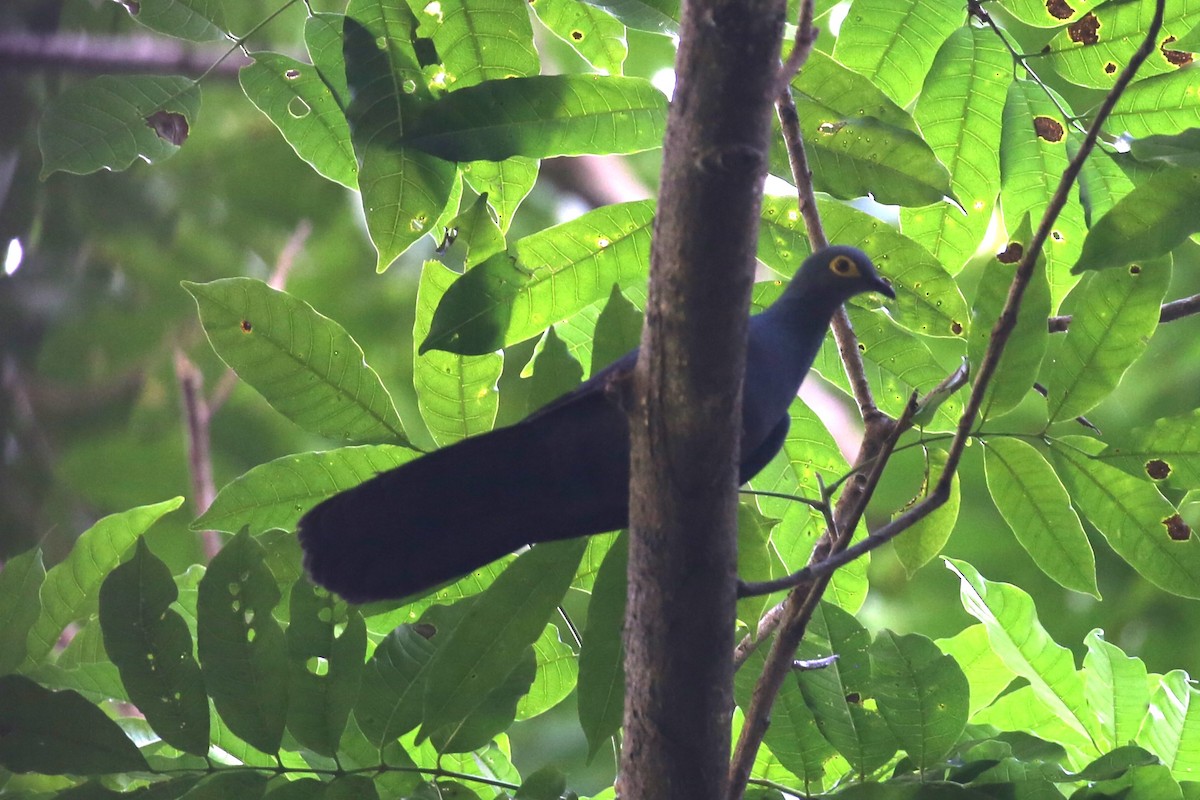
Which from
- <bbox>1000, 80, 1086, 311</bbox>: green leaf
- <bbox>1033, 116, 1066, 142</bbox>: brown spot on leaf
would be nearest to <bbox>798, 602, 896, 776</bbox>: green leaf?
<bbox>1000, 80, 1086, 311</bbox>: green leaf

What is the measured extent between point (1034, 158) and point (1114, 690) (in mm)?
1250

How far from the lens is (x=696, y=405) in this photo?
162cm

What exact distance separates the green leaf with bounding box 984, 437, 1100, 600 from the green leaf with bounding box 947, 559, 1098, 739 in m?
0.18

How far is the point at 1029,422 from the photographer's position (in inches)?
221

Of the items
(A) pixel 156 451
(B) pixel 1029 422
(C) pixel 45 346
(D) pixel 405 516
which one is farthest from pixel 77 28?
(B) pixel 1029 422

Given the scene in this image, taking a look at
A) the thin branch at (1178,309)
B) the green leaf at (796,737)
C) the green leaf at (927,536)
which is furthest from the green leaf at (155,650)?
the thin branch at (1178,309)

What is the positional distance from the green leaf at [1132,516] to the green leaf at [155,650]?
184cm

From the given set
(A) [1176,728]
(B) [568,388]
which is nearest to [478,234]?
(B) [568,388]

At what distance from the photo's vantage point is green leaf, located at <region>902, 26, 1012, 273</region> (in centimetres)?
259

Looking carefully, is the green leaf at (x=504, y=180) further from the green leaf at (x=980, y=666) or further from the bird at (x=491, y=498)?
the green leaf at (x=980, y=666)

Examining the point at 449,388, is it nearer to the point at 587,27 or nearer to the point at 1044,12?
the point at 587,27

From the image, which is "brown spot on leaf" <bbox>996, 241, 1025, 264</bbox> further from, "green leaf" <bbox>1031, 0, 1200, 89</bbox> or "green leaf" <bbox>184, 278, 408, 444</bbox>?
"green leaf" <bbox>184, 278, 408, 444</bbox>

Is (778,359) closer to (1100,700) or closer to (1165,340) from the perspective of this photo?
(1100,700)

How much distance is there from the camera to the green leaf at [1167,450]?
2221 millimetres
